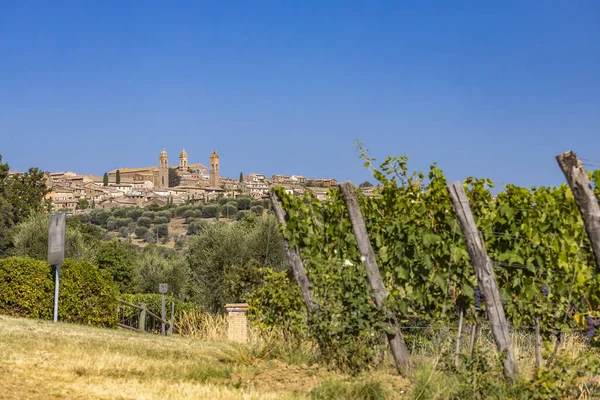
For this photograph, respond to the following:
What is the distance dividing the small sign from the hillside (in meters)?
6.71

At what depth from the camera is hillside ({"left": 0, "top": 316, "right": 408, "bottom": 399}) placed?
6.55 metres

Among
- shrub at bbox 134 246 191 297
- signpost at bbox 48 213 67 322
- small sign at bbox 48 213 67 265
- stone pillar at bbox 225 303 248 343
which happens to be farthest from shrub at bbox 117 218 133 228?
stone pillar at bbox 225 303 248 343

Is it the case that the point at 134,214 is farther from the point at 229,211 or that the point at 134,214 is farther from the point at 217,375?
the point at 217,375

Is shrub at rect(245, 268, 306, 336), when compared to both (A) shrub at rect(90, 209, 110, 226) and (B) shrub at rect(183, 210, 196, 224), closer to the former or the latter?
(B) shrub at rect(183, 210, 196, 224)

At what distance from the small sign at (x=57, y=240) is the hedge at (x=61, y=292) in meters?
0.35

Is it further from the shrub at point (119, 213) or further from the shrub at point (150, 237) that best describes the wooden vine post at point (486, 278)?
the shrub at point (119, 213)

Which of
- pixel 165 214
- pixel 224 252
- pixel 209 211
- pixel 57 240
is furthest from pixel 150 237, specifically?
pixel 57 240

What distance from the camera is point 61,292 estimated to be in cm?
1691

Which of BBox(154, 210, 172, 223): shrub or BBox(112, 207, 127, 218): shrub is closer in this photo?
BBox(154, 210, 172, 223): shrub

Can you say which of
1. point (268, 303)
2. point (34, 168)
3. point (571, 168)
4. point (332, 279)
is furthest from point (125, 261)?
point (571, 168)

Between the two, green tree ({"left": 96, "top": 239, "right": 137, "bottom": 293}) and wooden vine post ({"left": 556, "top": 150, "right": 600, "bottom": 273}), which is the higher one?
green tree ({"left": 96, "top": 239, "right": 137, "bottom": 293})

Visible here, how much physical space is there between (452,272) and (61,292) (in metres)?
11.6

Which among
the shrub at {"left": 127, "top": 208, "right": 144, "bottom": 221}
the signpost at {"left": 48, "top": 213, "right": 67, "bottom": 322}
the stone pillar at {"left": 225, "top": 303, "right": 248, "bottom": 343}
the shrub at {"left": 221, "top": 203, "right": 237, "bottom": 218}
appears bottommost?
the stone pillar at {"left": 225, "top": 303, "right": 248, "bottom": 343}

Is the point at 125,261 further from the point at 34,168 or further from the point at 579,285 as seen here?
the point at 579,285
